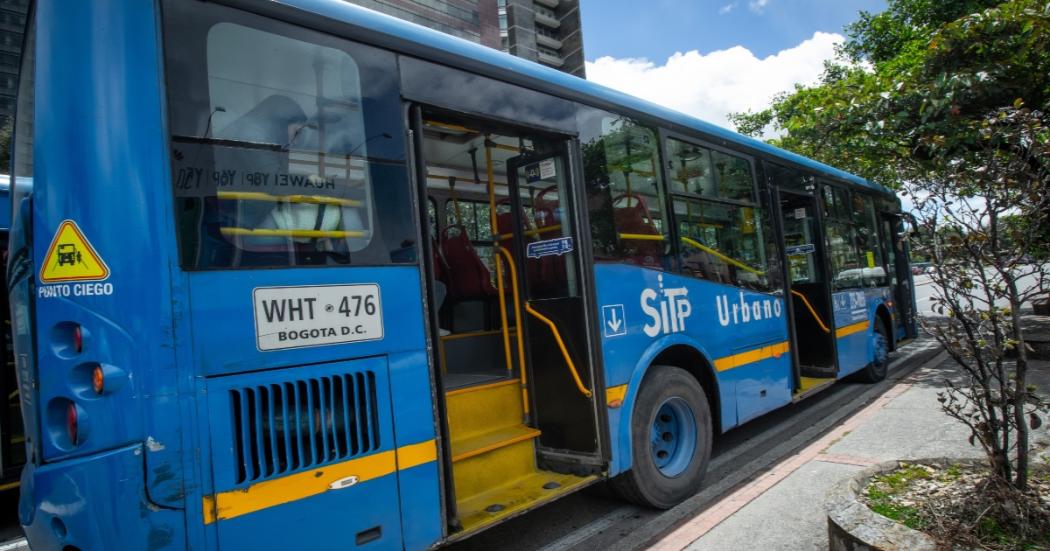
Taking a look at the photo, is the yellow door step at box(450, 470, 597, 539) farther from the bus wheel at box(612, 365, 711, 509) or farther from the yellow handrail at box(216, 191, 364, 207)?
the yellow handrail at box(216, 191, 364, 207)

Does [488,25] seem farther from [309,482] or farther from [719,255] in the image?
[309,482]

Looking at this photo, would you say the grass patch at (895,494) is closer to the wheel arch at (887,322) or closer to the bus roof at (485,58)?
the bus roof at (485,58)

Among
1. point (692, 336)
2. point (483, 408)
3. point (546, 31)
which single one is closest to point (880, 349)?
point (692, 336)

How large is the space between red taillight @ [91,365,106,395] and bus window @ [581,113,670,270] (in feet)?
8.96

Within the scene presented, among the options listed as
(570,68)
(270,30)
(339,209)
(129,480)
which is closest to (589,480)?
(339,209)

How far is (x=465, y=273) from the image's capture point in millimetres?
5418

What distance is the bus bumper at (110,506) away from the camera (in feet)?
6.97

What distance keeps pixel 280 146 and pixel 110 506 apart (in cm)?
153

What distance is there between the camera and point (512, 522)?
4305 mm

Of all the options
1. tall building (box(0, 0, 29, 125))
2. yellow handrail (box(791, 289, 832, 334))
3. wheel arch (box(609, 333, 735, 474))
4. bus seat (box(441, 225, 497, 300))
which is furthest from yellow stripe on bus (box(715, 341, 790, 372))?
tall building (box(0, 0, 29, 125))

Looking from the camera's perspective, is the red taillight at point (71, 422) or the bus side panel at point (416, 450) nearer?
the red taillight at point (71, 422)

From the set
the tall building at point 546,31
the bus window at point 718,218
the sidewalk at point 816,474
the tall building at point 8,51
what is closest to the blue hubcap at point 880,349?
the sidewalk at point 816,474

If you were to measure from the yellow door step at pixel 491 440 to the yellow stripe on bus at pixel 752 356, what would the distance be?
6.03 ft

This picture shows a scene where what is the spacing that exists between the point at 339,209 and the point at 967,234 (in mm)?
3095
